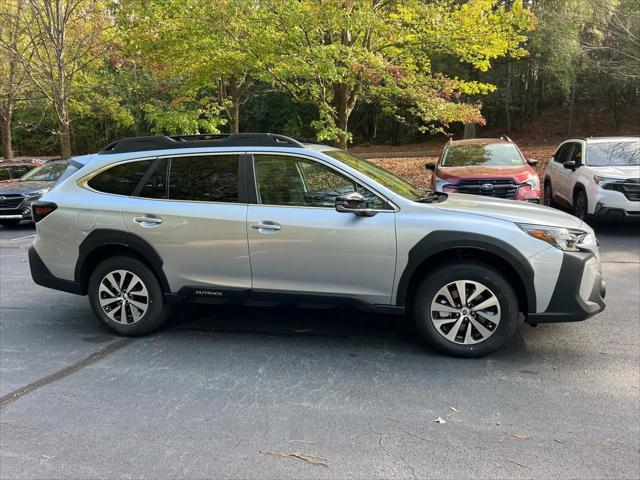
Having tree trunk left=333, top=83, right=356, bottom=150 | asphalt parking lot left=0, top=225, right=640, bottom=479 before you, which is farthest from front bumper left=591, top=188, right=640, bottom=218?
tree trunk left=333, top=83, right=356, bottom=150

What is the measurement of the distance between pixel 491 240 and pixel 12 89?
2140 cm

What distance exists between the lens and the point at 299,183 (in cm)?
468

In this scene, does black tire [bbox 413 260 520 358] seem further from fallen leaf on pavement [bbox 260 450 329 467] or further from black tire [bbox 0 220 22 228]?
black tire [bbox 0 220 22 228]

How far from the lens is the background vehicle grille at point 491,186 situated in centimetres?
954

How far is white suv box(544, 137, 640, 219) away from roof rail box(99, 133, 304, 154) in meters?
6.74

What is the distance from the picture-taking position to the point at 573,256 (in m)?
4.16

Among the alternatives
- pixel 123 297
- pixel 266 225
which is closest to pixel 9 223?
pixel 123 297

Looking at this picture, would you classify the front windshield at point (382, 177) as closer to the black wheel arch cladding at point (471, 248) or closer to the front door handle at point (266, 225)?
the black wheel arch cladding at point (471, 248)

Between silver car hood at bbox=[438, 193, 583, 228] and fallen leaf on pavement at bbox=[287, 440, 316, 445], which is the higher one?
silver car hood at bbox=[438, 193, 583, 228]

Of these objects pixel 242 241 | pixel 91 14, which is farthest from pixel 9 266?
pixel 91 14

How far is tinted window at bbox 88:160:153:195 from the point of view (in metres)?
5.04

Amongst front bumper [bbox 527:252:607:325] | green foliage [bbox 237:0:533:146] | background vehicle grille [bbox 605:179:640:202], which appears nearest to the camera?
front bumper [bbox 527:252:607:325]

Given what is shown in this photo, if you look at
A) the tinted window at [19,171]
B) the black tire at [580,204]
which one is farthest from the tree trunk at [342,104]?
the tinted window at [19,171]

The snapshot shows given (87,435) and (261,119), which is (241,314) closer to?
(87,435)
